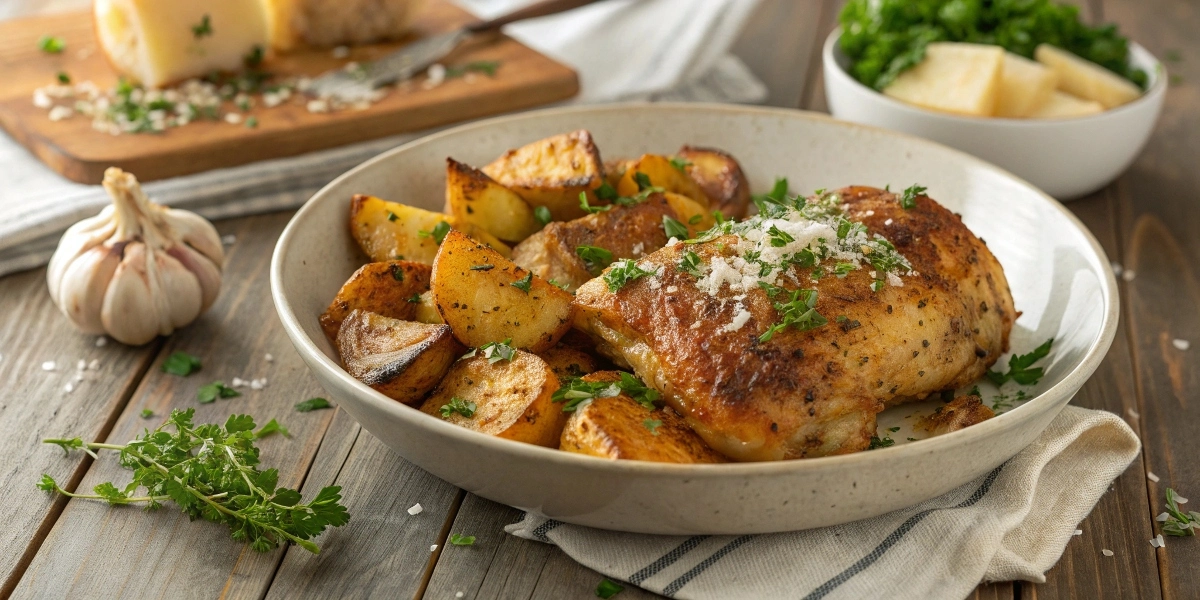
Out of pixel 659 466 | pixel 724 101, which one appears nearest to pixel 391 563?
pixel 659 466

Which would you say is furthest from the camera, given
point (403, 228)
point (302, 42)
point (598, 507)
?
point (302, 42)

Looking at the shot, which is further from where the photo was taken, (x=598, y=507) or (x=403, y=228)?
(x=403, y=228)

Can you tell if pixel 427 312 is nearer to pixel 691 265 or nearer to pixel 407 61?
pixel 691 265

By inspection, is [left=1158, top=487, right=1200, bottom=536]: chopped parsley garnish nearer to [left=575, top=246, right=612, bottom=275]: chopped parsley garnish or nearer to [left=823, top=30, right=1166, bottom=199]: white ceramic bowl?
[left=575, top=246, right=612, bottom=275]: chopped parsley garnish

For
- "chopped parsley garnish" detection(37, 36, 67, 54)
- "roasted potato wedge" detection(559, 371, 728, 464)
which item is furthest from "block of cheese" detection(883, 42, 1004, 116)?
"chopped parsley garnish" detection(37, 36, 67, 54)

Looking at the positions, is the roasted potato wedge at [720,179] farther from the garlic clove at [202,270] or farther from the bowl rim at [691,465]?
the garlic clove at [202,270]

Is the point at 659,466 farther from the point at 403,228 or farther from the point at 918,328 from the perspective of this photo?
the point at 403,228
